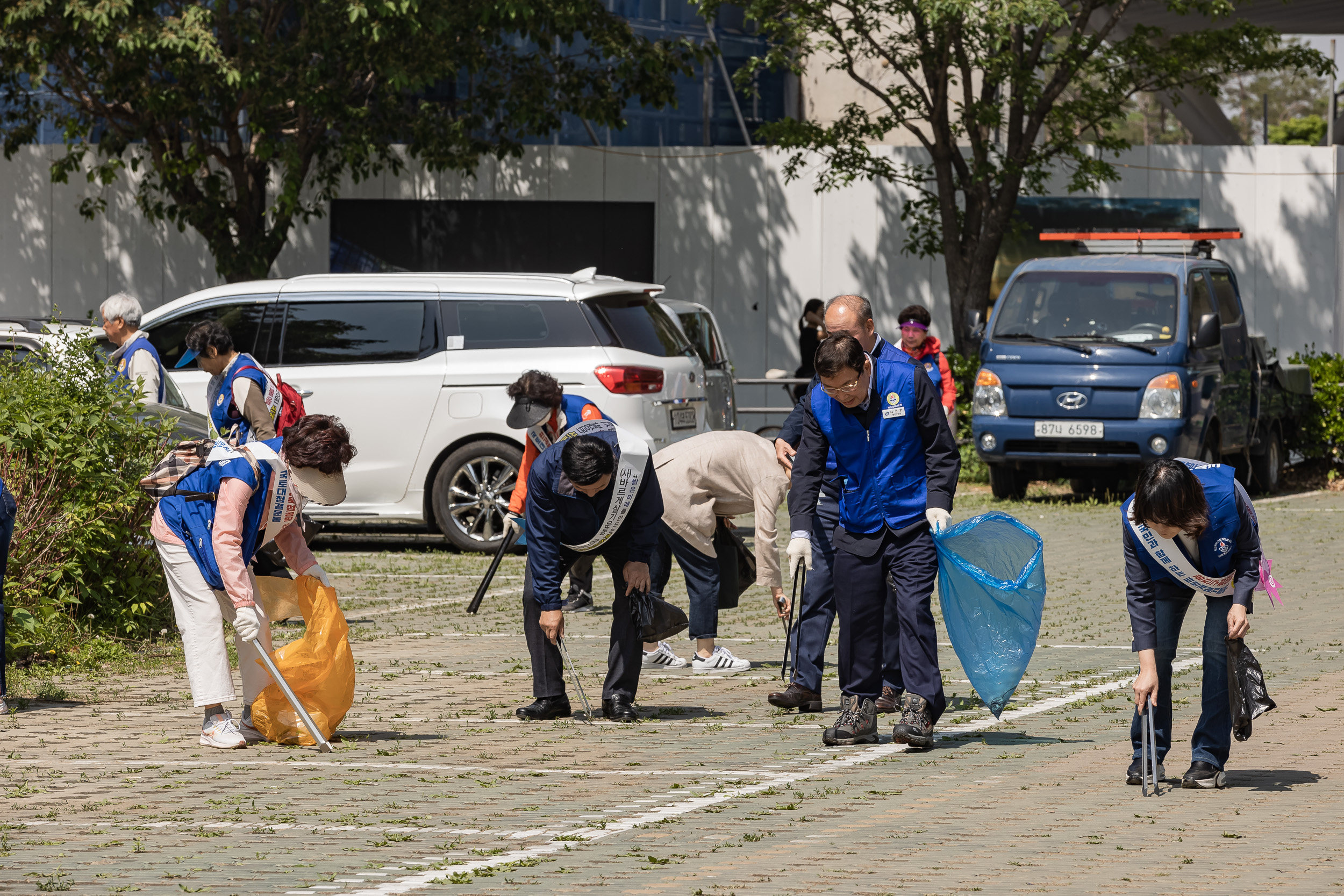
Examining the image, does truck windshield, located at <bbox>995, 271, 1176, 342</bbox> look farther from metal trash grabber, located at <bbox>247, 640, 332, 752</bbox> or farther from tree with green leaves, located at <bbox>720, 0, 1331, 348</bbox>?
metal trash grabber, located at <bbox>247, 640, 332, 752</bbox>

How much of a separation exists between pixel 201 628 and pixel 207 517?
0.44 meters

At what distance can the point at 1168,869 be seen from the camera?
5445 mm

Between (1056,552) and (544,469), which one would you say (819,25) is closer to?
(1056,552)

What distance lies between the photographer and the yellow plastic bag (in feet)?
25.0

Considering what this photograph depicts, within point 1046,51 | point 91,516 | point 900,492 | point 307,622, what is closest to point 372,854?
point 307,622

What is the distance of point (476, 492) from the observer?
47.8 feet

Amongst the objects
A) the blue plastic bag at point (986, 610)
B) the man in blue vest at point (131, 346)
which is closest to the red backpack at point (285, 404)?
the man in blue vest at point (131, 346)

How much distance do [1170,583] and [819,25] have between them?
15.2m

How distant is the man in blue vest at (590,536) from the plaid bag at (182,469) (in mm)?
1252

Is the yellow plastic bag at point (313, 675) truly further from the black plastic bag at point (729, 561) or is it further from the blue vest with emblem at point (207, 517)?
the black plastic bag at point (729, 561)

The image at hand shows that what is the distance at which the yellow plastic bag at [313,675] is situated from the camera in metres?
7.63

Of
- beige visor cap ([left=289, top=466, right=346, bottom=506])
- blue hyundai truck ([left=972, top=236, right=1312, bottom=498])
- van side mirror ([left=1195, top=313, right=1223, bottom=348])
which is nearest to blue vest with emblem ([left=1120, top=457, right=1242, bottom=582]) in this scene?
beige visor cap ([left=289, top=466, right=346, bottom=506])

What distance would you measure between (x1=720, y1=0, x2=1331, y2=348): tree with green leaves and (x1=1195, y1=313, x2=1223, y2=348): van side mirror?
345 cm

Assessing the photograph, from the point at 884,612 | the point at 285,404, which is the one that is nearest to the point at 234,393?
the point at 285,404
